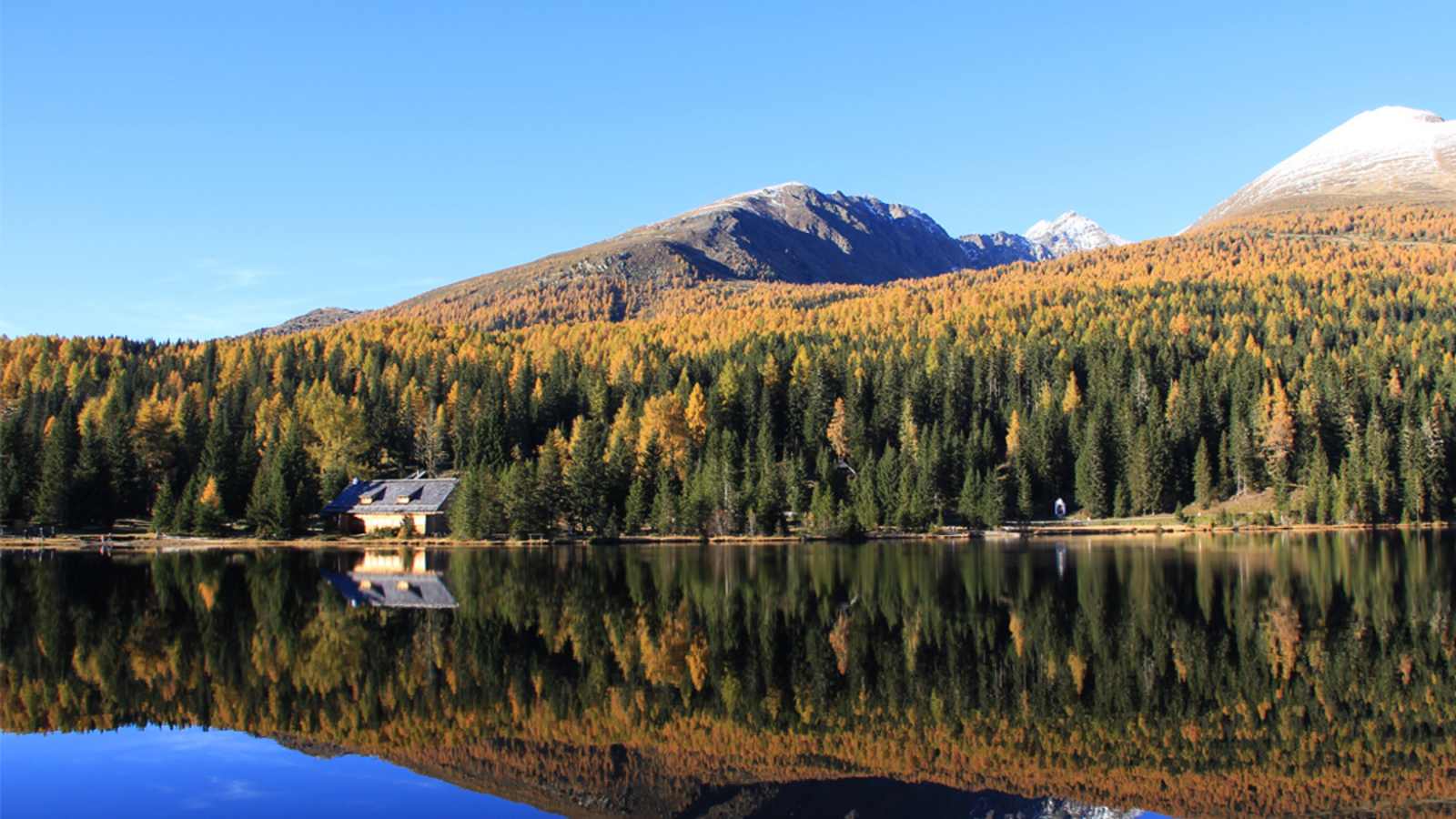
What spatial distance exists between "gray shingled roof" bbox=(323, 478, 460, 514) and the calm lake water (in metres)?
54.5

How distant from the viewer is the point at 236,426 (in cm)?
12450

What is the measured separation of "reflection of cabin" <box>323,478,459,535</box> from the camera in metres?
98.3

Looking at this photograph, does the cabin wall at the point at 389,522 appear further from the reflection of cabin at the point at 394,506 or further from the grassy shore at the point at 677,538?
the grassy shore at the point at 677,538

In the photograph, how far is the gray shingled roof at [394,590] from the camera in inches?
1700

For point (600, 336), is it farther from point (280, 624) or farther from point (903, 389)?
point (280, 624)

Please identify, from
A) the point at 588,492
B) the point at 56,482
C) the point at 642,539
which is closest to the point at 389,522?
the point at 588,492

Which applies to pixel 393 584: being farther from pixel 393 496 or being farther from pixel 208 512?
pixel 393 496

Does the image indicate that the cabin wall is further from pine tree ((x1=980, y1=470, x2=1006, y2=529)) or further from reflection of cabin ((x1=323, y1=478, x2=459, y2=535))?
pine tree ((x1=980, y1=470, x2=1006, y2=529))

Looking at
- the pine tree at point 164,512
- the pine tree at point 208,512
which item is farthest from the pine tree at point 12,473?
the pine tree at point 208,512

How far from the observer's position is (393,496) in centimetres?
10162

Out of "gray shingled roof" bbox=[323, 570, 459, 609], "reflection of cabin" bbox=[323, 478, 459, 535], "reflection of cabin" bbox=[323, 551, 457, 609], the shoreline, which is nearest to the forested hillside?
the shoreline

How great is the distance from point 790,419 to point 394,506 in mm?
47335

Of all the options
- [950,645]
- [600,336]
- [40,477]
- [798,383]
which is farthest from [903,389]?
[950,645]

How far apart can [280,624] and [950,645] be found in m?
21.6
